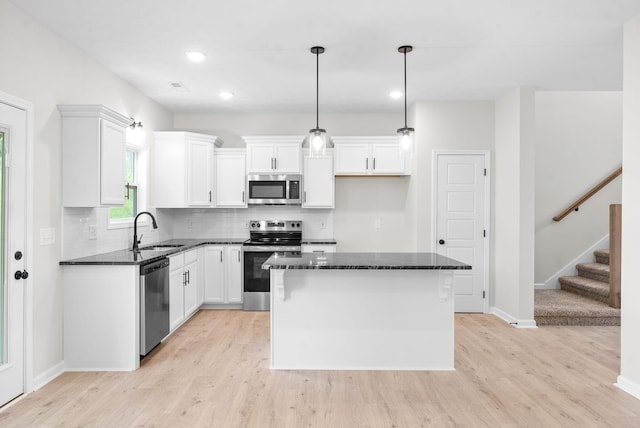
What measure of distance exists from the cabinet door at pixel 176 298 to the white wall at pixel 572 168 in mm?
4927

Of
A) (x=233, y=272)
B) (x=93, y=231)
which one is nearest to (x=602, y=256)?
(x=233, y=272)

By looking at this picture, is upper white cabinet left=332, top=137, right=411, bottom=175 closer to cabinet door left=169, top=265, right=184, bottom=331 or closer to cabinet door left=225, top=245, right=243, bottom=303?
cabinet door left=225, top=245, right=243, bottom=303

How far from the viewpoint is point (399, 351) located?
335cm

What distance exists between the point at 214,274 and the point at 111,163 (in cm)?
222

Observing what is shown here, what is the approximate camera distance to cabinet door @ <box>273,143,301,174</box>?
5469mm

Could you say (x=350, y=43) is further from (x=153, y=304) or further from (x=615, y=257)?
(x=615, y=257)

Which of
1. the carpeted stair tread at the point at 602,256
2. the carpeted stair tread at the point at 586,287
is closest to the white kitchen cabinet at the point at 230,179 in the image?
the carpeted stair tread at the point at 586,287

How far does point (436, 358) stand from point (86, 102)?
3.76 m

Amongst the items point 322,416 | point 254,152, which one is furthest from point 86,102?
point 322,416

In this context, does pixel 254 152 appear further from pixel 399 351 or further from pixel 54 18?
pixel 399 351

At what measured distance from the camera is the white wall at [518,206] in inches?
180

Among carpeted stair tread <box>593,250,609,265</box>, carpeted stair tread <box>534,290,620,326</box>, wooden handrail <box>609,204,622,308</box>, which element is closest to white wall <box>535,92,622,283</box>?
carpeted stair tread <box>593,250,609,265</box>

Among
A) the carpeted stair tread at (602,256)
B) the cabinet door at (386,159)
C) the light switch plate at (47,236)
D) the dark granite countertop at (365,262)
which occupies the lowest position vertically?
the carpeted stair tread at (602,256)

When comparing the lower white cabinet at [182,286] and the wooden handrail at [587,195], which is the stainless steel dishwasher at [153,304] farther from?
the wooden handrail at [587,195]
